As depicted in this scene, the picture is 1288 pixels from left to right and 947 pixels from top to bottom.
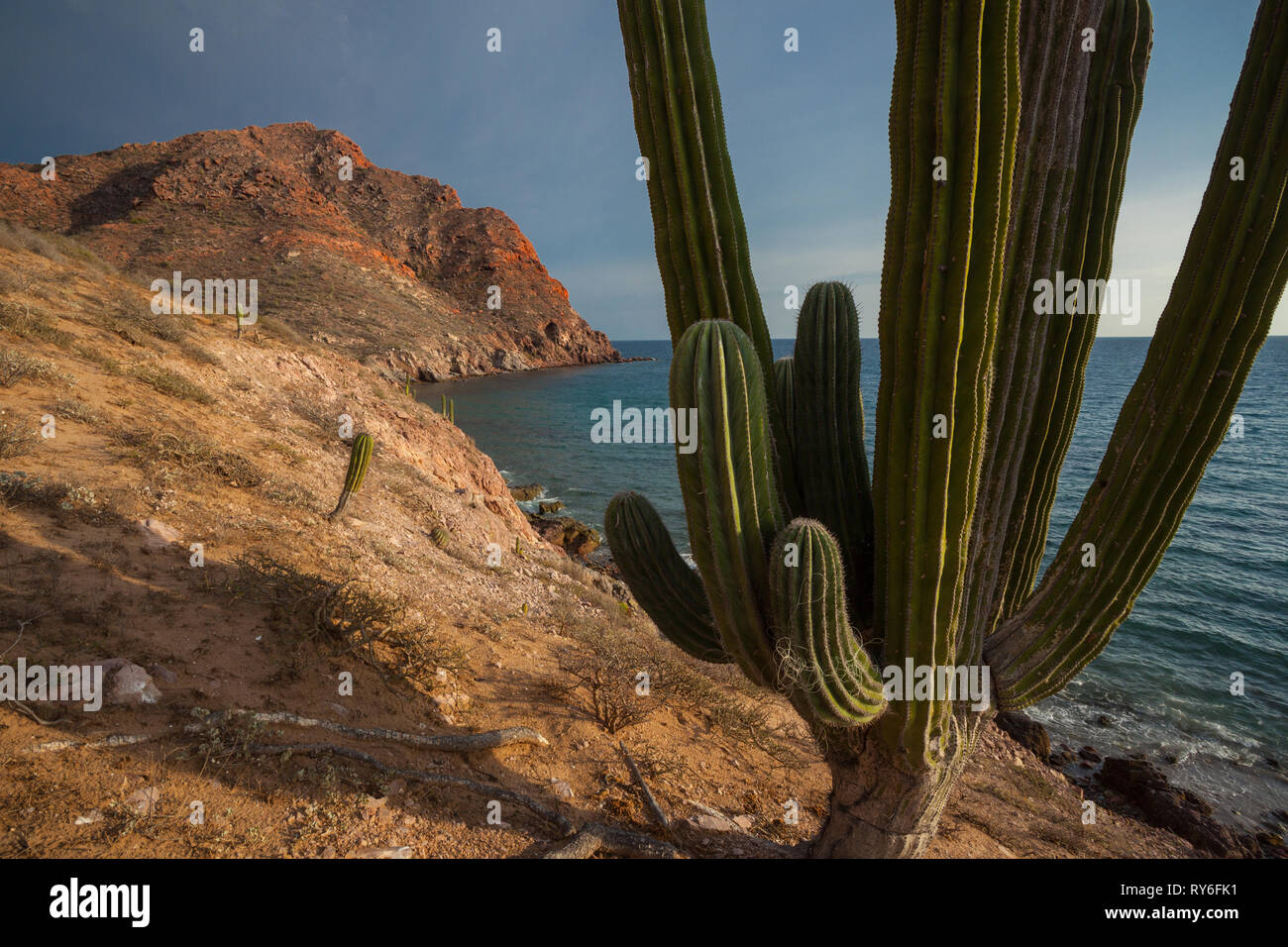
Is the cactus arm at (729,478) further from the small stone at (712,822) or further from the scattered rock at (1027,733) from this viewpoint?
the scattered rock at (1027,733)

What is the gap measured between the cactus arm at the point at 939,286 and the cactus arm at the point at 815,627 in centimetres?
29

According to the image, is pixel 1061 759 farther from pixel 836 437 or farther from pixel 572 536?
pixel 572 536

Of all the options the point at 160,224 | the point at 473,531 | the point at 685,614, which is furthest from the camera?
the point at 160,224

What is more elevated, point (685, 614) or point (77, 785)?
point (685, 614)

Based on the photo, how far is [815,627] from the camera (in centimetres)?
242

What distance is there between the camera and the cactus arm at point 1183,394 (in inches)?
103

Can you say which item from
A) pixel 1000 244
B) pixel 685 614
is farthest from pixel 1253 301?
pixel 685 614

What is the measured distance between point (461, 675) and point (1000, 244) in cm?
460

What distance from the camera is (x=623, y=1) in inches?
122

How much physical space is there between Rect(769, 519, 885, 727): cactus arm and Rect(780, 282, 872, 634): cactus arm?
578 millimetres

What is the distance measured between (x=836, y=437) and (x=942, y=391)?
0.95 meters

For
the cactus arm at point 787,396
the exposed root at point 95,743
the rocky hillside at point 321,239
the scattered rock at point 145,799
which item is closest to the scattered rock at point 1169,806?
the cactus arm at point 787,396
